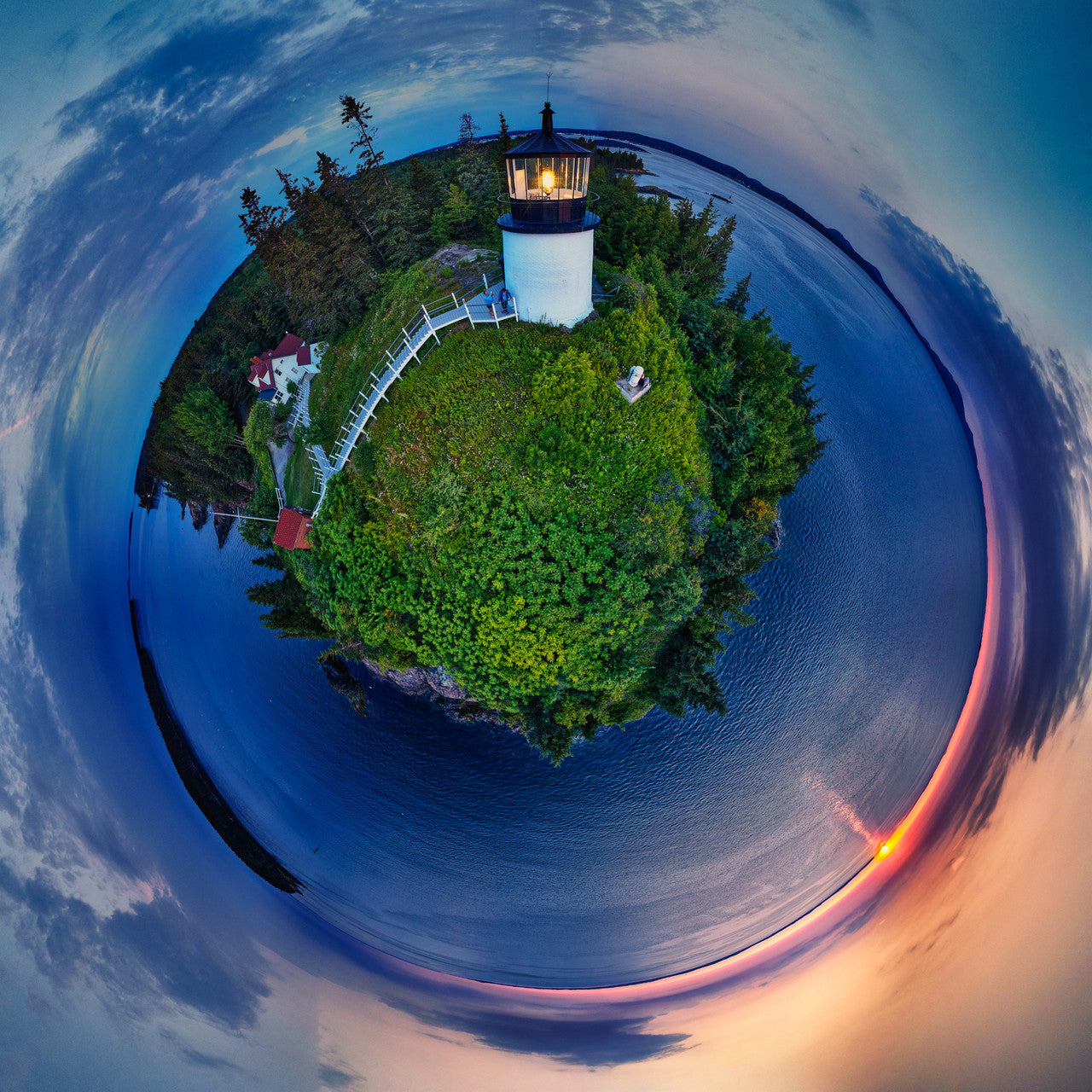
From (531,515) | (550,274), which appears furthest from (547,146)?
(531,515)

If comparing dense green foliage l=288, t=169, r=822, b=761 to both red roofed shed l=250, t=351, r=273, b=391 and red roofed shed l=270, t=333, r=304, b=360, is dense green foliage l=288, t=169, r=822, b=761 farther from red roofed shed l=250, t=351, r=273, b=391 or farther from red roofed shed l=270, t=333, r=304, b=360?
red roofed shed l=250, t=351, r=273, b=391

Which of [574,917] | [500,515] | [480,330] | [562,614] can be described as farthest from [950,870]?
[480,330]

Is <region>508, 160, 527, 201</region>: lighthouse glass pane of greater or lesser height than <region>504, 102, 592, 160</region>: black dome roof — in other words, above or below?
below

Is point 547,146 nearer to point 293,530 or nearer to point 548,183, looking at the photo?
point 548,183

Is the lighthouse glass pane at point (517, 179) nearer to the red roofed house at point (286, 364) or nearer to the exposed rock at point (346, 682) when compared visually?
the red roofed house at point (286, 364)

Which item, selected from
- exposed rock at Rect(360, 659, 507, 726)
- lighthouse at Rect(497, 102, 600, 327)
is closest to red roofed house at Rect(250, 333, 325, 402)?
lighthouse at Rect(497, 102, 600, 327)

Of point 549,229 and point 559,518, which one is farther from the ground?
point 549,229

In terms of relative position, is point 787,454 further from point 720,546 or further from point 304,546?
point 304,546
